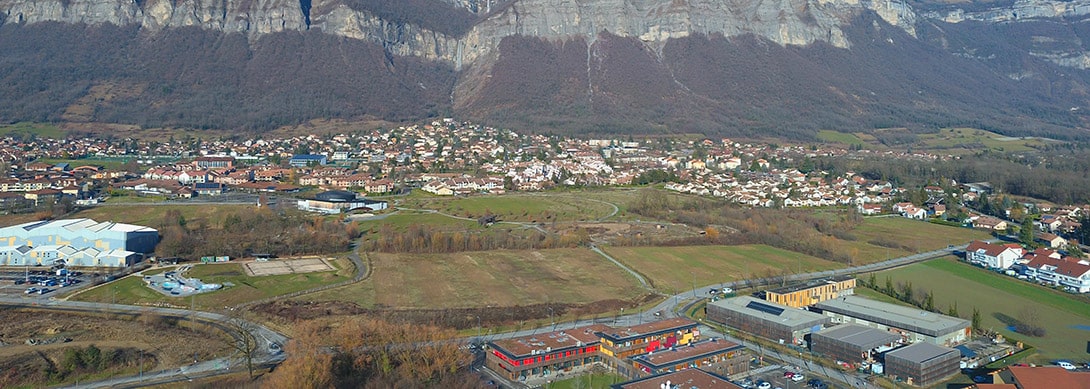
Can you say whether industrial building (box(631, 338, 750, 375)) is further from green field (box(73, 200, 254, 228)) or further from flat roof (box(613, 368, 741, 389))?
green field (box(73, 200, 254, 228))

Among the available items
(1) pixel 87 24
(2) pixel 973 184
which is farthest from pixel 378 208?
(1) pixel 87 24

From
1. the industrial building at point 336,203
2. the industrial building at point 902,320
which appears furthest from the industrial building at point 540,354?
the industrial building at point 336,203

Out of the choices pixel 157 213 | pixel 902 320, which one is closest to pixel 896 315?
pixel 902 320

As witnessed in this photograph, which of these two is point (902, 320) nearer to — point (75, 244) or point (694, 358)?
point (694, 358)

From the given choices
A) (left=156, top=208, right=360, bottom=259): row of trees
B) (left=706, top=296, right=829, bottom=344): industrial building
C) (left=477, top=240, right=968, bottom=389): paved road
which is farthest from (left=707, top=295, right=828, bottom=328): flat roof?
(left=156, top=208, right=360, bottom=259): row of trees

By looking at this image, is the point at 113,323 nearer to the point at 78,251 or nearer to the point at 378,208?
the point at 78,251
